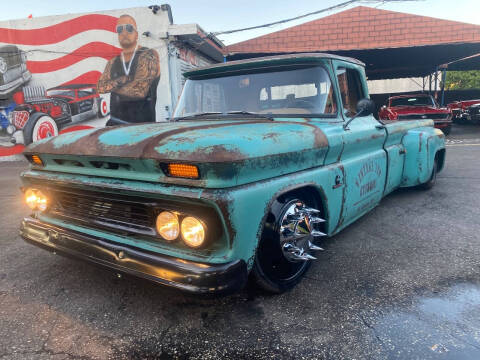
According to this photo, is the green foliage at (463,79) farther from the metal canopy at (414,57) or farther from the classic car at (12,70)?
the classic car at (12,70)

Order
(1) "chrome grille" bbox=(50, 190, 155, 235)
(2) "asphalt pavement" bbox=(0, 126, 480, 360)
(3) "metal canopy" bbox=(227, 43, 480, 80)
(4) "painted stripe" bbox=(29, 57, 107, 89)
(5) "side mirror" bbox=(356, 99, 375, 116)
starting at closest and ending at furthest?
(2) "asphalt pavement" bbox=(0, 126, 480, 360)
(1) "chrome grille" bbox=(50, 190, 155, 235)
(5) "side mirror" bbox=(356, 99, 375, 116)
(4) "painted stripe" bbox=(29, 57, 107, 89)
(3) "metal canopy" bbox=(227, 43, 480, 80)

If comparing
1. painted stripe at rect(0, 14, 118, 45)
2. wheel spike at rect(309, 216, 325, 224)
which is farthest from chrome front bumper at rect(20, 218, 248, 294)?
painted stripe at rect(0, 14, 118, 45)

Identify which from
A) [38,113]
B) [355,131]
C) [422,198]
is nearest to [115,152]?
[355,131]

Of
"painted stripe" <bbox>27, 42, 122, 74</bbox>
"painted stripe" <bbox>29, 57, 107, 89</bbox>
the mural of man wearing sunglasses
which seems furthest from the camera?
"painted stripe" <bbox>29, 57, 107, 89</bbox>

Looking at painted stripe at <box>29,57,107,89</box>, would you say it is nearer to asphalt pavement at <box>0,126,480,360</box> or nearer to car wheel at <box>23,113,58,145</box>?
car wheel at <box>23,113,58,145</box>

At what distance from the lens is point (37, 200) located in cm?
257

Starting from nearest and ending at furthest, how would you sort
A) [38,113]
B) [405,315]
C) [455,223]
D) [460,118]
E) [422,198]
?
[405,315] → [455,223] → [422,198] → [38,113] → [460,118]

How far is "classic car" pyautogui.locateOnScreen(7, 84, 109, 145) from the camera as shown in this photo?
11180 mm

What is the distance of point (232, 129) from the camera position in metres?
2.10

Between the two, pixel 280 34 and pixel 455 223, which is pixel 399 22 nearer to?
pixel 280 34

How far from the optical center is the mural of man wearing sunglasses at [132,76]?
10.5m

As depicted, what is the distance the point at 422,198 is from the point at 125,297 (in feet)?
13.9

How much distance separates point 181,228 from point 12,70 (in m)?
12.6

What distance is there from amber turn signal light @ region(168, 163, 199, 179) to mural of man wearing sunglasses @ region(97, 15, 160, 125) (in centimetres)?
904
